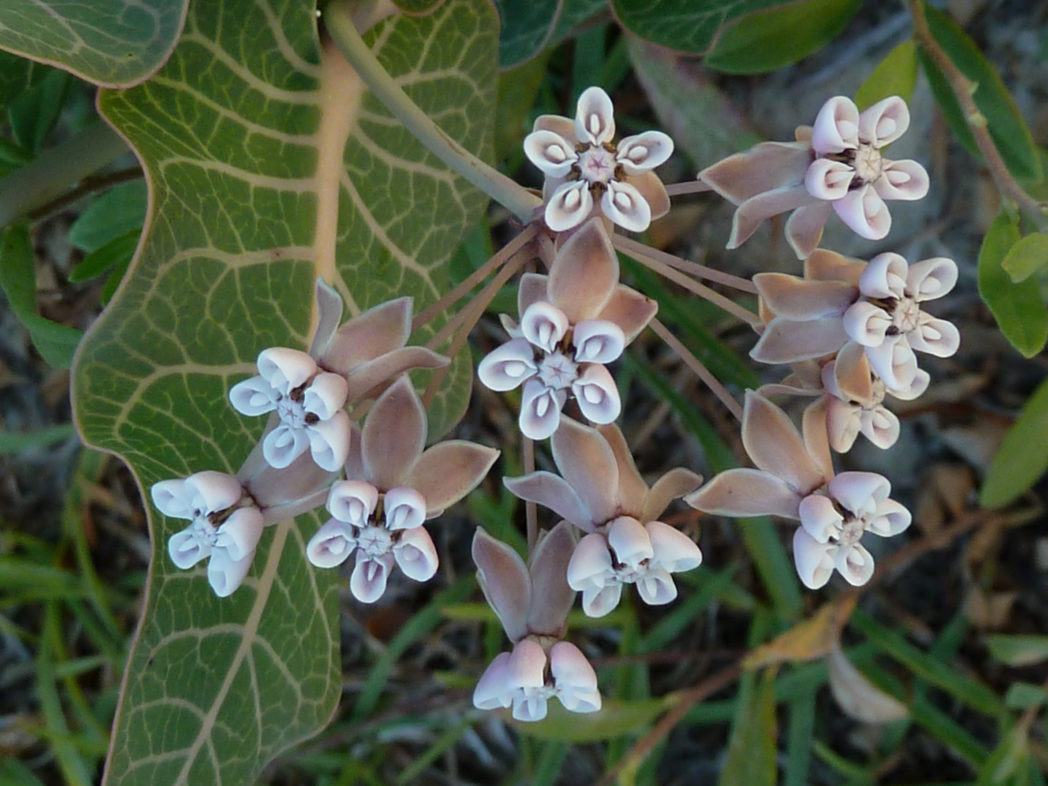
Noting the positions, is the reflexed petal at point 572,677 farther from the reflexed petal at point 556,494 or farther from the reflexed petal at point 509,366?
the reflexed petal at point 509,366

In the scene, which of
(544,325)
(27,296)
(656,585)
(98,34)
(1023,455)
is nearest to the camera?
(544,325)

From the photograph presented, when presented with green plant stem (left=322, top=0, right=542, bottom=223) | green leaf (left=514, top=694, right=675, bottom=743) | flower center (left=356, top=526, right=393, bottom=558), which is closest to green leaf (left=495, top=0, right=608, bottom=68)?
green plant stem (left=322, top=0, right=542, bottom=223)

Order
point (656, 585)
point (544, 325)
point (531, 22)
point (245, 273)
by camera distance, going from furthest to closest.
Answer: point (531, 22)
point (245, 273)
point (656, 585)
point (544, 325)

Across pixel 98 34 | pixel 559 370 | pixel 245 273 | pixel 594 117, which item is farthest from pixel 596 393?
pixel 98 34

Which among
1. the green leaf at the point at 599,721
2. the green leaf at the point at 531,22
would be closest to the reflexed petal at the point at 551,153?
the green leaf at the point at 531,22

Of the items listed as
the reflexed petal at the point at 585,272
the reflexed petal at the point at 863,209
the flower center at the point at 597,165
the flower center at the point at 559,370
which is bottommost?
the flower center at the point at 559,370

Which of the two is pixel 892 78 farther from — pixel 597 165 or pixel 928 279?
pixel 597 165
